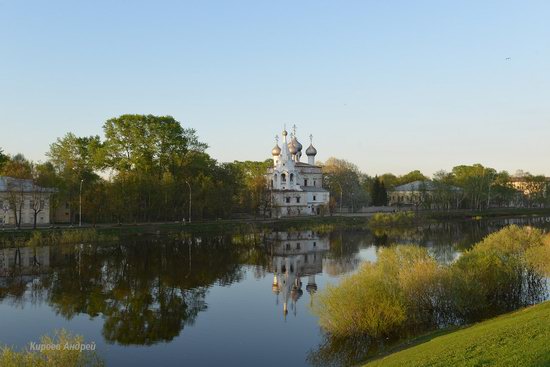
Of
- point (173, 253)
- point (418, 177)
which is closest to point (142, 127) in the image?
point (173, 253)

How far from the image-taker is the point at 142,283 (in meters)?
33.2

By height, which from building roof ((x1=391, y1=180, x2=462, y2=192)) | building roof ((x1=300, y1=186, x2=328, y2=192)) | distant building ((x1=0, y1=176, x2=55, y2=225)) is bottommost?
distant building ((x1=0, y1=176, x2=55, y2=225))

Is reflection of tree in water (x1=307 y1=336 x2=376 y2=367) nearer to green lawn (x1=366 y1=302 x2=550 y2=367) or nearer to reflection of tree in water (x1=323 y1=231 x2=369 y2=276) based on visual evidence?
green lawn (x1=366 y1=302 x2=550 y2=367)

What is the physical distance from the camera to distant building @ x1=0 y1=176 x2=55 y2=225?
5488 cm

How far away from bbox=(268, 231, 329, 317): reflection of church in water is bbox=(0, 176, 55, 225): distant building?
26468 millimetres

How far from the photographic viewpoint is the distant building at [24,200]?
54.9 metres

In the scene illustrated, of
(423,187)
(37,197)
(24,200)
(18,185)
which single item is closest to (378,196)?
(423,187)

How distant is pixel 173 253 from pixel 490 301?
1140 inches

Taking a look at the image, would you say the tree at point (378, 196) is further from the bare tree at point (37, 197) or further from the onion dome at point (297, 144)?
the bare tree at point (37, 197)

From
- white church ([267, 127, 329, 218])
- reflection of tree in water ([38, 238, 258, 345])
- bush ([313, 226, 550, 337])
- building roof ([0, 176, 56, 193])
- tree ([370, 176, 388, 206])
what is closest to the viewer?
bush ([313, 226, 550, 337])

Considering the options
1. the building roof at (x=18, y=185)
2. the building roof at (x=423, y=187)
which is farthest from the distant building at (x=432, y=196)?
the building roof at (x=18, y=185)

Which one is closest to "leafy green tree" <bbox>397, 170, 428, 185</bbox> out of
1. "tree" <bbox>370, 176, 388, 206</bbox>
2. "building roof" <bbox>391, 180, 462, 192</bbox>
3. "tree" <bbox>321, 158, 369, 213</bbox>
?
"building roof" <bbox>391, 180, 462, 192</bbox>

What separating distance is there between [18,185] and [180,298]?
3591 centimetres

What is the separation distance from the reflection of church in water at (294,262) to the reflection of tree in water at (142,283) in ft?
11.5
